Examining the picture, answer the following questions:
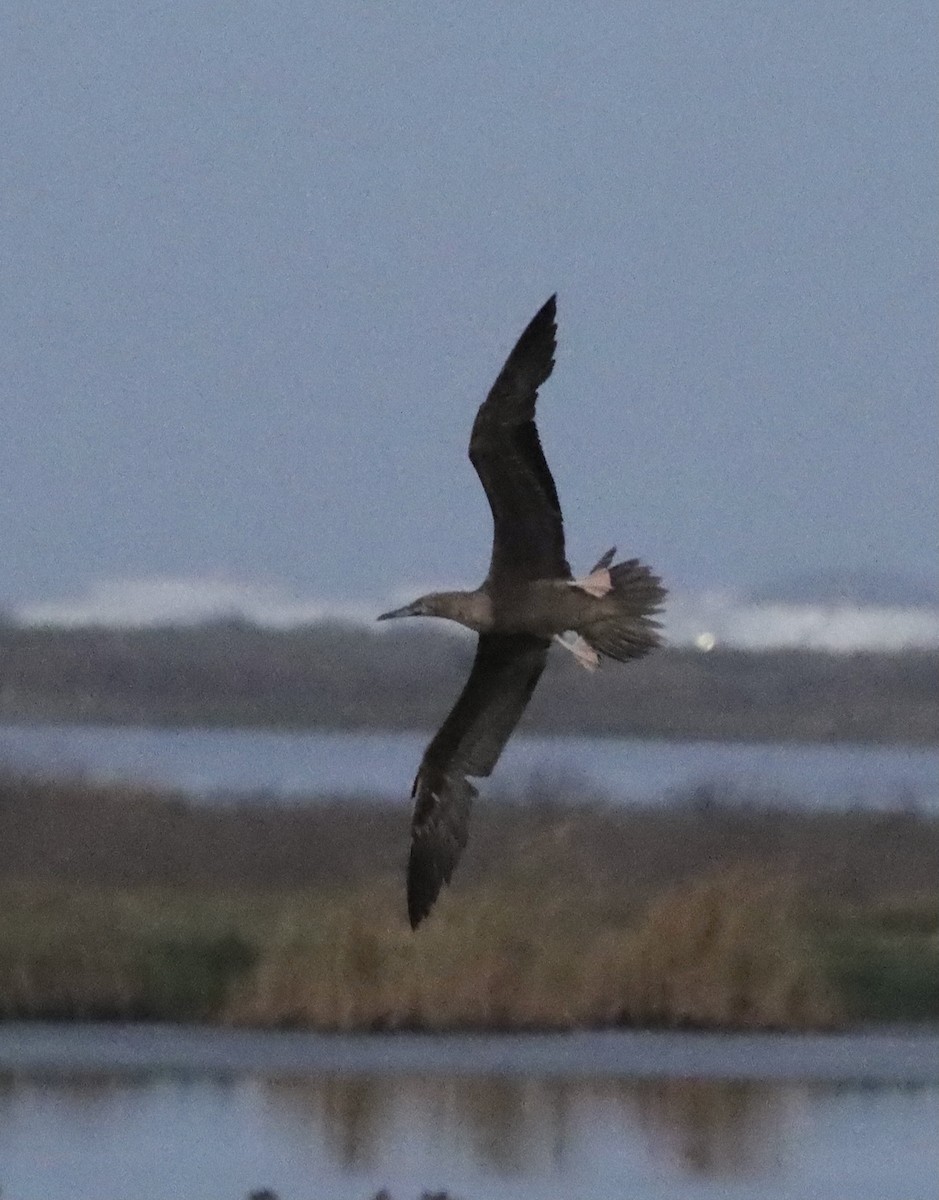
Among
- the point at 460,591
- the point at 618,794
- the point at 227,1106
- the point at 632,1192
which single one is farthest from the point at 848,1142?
the point at 460,591

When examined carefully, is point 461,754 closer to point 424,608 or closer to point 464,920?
point 424,608

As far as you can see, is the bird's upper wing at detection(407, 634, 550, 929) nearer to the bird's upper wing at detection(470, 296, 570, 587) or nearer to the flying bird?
the flying bird

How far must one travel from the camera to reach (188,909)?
25609mm

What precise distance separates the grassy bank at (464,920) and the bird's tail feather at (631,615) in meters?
7.98

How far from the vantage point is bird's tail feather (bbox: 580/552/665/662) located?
1492cm

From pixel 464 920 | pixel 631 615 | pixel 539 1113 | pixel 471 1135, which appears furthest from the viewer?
pixel 539 1113

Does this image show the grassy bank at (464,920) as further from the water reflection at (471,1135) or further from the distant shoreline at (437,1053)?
the water reflection at (471,1135)

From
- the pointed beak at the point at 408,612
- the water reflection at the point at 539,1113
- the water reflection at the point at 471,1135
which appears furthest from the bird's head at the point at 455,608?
the water reflection at the point at 539,1113

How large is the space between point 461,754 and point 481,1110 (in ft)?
27.3

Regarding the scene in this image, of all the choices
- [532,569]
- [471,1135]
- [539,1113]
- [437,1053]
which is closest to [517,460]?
[532,569]

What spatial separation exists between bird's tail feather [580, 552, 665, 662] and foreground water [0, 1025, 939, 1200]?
8.07 meters

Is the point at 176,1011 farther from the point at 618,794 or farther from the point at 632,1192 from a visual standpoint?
the point at 618,794

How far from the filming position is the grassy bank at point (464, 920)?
76.1ft

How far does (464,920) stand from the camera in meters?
23.2
